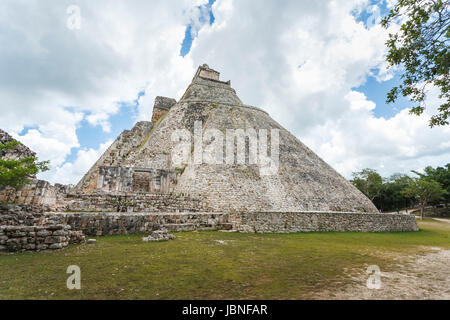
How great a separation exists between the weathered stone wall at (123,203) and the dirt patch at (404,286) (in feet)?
29.9

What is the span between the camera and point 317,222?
37.2ft

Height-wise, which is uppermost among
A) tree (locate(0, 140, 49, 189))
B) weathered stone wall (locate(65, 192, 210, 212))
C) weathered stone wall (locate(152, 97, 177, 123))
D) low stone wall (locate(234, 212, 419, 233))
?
weathered stone wall (locate(152, 97, 177, 123))

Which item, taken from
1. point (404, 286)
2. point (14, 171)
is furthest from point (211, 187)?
point (404, 286)

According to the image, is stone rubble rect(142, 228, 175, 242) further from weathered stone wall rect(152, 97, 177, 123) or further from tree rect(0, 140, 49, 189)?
weathered stone wall rect(152, 97, 177, 123)

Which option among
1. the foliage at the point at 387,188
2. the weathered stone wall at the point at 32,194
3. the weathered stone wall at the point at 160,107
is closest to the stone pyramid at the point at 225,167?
the weathered stone wall at the point at 160,107

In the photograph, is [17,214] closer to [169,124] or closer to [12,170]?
[12,170]

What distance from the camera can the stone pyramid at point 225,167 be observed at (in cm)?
1380

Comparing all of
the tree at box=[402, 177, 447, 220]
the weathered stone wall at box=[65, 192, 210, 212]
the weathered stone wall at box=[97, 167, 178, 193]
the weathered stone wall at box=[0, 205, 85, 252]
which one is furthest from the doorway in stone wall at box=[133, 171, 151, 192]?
the tree at box=[402, 177, 447, 220]

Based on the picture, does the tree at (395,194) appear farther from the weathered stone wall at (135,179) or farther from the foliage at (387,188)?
the weathered stone wall at (135,179)

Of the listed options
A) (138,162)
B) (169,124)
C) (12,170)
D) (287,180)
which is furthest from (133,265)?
(169,124)

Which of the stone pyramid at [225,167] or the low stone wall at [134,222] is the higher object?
the stone pyramid at [225,167]

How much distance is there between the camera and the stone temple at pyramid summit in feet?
29.0

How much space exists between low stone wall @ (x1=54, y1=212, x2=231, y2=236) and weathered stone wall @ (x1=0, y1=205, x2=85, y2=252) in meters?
0.63

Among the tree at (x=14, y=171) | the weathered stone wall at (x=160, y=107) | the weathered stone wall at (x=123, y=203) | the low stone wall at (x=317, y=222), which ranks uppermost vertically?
the weathered stone wall at (x=160, y=107)
